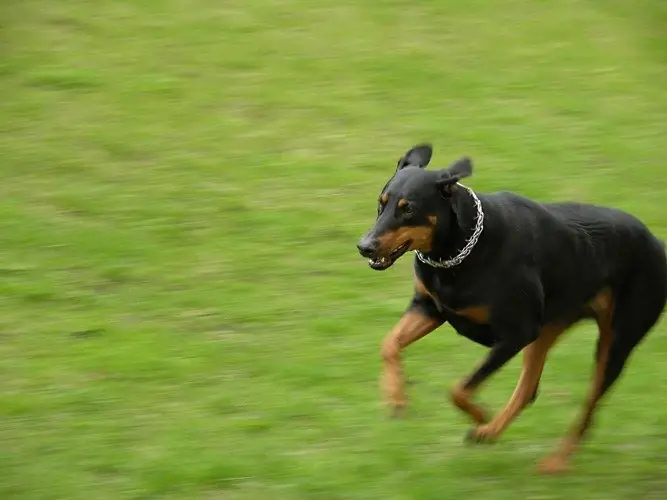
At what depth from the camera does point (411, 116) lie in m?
12.9

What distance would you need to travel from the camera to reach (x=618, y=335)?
6.98 meters

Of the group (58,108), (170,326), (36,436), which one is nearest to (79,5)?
(58,108)

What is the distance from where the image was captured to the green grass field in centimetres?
709

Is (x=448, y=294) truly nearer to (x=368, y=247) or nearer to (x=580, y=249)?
(x=368, y=247)

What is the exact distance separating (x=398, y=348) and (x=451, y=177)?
0.99m

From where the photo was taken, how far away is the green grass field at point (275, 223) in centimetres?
709

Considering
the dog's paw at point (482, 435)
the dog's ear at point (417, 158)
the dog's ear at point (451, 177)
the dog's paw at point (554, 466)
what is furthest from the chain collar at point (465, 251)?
the dog's paw at point (554, 466)

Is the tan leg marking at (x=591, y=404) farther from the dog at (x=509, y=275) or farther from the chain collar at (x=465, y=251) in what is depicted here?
the chain collar at (x=465, y=251)

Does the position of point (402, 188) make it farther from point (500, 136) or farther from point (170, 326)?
point (500, 136)

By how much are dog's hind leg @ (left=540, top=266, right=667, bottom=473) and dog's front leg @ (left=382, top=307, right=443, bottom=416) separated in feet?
3.75

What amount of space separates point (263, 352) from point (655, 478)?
9.78 ft

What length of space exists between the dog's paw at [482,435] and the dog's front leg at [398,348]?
0.60 m

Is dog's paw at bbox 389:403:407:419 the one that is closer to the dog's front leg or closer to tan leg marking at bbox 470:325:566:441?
the dog's front leg

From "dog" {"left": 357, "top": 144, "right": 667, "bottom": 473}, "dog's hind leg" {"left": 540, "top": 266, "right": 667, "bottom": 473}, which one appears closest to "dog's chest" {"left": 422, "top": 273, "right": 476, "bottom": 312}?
"dog" {"left": 357, "top": 144, "right": 667, "bottom": 473}
